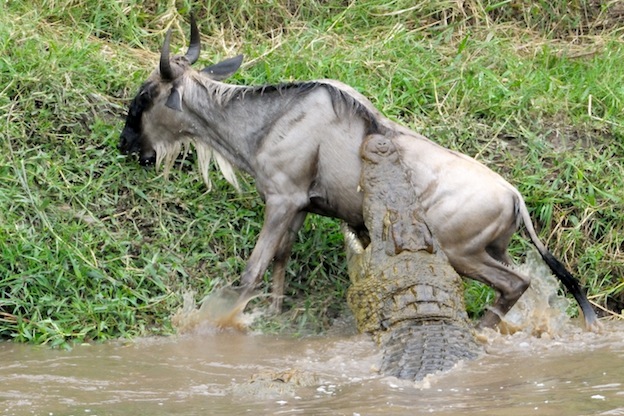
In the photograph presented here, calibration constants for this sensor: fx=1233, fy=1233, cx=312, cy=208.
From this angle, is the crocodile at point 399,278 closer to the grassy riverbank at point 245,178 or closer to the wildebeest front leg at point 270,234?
the wildebeest front leg at point 270,234

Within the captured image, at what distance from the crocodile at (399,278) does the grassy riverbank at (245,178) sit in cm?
77

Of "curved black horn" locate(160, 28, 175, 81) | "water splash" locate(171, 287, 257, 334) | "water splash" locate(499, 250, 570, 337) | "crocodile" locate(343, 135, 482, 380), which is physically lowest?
"water splash" locate(499, 250, 570, 337)

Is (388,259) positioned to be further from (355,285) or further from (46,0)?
(46,0)

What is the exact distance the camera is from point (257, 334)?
780 cm

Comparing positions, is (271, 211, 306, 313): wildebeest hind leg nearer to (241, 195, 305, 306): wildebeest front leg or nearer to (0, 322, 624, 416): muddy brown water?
(241, 195, 305, 306): wildebeest front leg

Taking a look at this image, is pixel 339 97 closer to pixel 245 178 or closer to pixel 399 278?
pixel 245 178

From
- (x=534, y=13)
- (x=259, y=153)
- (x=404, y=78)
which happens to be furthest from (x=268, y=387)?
(x=534, y=13)

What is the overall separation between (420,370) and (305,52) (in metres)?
4.11

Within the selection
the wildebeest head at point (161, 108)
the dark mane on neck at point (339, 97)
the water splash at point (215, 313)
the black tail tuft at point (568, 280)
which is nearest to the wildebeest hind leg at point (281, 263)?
the water splash at point (215, 313)

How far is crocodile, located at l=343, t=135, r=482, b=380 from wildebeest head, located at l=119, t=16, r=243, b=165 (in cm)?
137

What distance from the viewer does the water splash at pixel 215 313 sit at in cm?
770

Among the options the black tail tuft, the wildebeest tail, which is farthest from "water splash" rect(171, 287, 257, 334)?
the black tail tuft

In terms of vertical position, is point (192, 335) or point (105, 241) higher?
point (105, 241)

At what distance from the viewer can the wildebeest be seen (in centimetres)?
767
